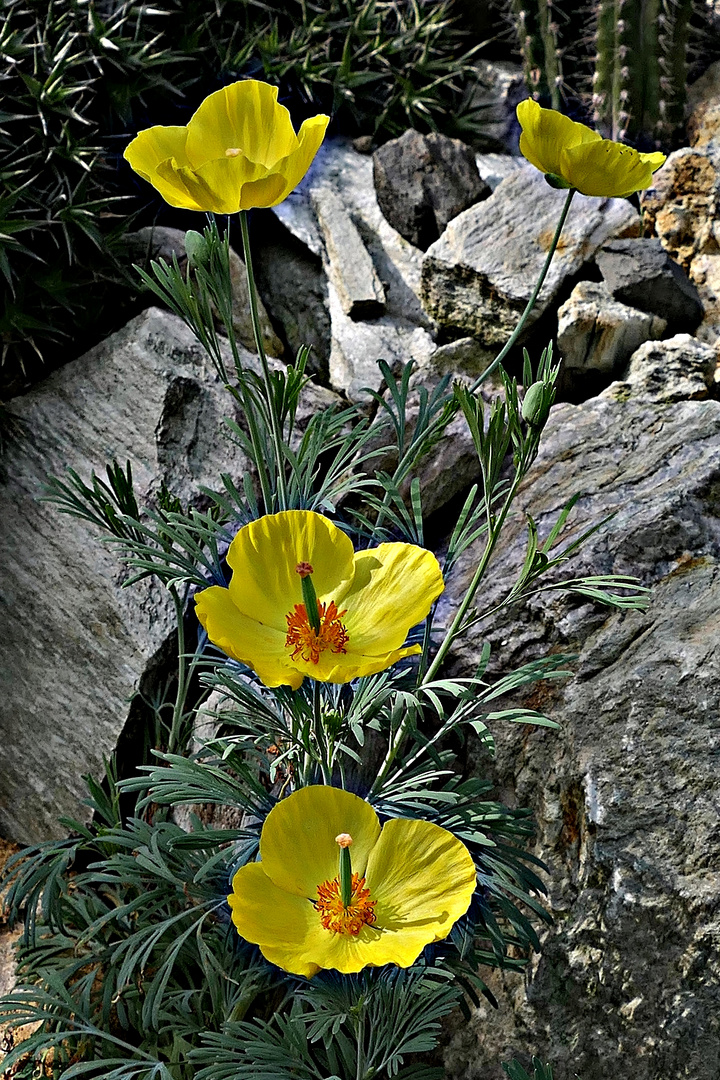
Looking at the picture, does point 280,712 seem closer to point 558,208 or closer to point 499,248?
point 499,248

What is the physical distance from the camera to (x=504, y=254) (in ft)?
7.72

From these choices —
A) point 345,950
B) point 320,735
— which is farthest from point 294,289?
point 345,950

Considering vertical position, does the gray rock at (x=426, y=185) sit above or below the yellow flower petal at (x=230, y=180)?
below

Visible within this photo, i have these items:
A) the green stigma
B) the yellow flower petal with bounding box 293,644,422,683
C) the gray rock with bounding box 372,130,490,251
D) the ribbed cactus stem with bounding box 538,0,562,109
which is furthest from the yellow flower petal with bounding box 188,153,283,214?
the ribbed cactus stem with bounding box 538,0,562,109

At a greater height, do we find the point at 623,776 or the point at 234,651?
the point at 234,651

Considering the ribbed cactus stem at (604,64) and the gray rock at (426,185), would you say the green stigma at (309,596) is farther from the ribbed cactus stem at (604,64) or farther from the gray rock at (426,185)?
the ribbed cactus stem at (604,64)

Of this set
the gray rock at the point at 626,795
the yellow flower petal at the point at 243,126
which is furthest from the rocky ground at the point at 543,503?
the yellow flower petal at the point at 243,126

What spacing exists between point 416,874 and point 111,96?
2044 mm

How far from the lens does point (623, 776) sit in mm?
1533

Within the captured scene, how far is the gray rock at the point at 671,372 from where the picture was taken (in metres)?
2.03

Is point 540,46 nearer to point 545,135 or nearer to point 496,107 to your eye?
point 496,107

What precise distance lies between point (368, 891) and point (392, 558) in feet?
1.35

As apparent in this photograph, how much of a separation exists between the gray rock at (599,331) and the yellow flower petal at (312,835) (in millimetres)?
1278

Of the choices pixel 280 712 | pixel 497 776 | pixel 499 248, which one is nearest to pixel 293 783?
pixel 280 712
